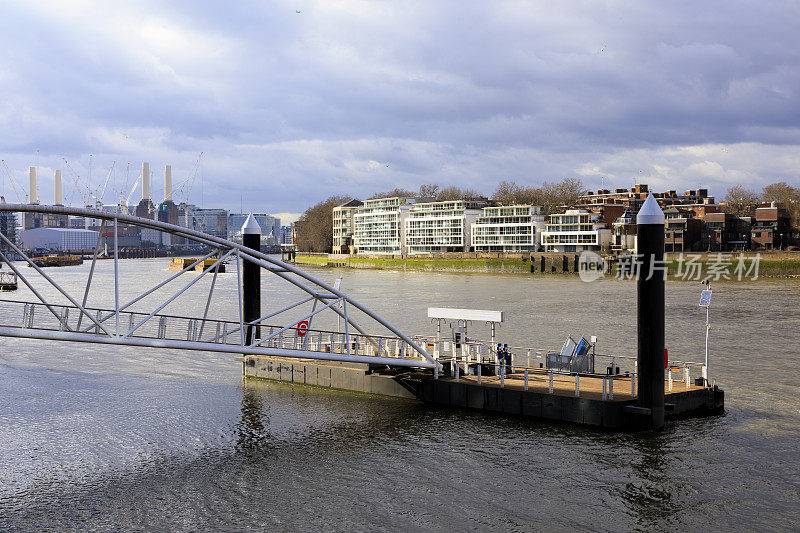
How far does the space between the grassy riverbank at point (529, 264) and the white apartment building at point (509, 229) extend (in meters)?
7.63

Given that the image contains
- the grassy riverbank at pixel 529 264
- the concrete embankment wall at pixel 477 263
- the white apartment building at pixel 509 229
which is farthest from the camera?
the white apartment building at pixel 509 229

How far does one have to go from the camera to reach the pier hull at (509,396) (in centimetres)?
2323

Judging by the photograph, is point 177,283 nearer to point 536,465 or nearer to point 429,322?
point 429,322

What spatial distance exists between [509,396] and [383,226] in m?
167

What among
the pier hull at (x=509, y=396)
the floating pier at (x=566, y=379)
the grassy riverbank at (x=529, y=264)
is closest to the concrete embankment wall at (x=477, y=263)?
the grassy riverbank at (x=529, y=264)

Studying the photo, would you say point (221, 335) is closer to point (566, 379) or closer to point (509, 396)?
point (509, 396)

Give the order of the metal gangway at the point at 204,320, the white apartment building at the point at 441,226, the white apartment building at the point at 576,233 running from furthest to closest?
1. the white apartment building at the point at 441,226
2. the white apartment building at the point at 576,233
3. the metal gangway at the point at 204,320

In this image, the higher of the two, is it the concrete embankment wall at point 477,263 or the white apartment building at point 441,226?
the white apartment building at point 441,226

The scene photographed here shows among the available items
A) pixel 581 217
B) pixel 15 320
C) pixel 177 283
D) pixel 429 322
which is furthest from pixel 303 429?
pixel 581 217

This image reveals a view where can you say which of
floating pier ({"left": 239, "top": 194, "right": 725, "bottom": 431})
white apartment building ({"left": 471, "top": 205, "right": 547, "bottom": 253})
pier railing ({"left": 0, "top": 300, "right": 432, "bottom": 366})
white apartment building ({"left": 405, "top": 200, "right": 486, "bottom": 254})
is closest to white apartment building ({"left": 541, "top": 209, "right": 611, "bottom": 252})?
white apartment building ({"left": 471, "top": 205, "right": 547, "bottom": 253})

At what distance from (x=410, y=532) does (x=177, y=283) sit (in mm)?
106876

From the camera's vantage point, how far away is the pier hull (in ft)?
76.2

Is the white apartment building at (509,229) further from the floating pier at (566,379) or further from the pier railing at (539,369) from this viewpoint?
the floating pier at (566,379)

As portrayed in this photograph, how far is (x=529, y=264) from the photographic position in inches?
5251
